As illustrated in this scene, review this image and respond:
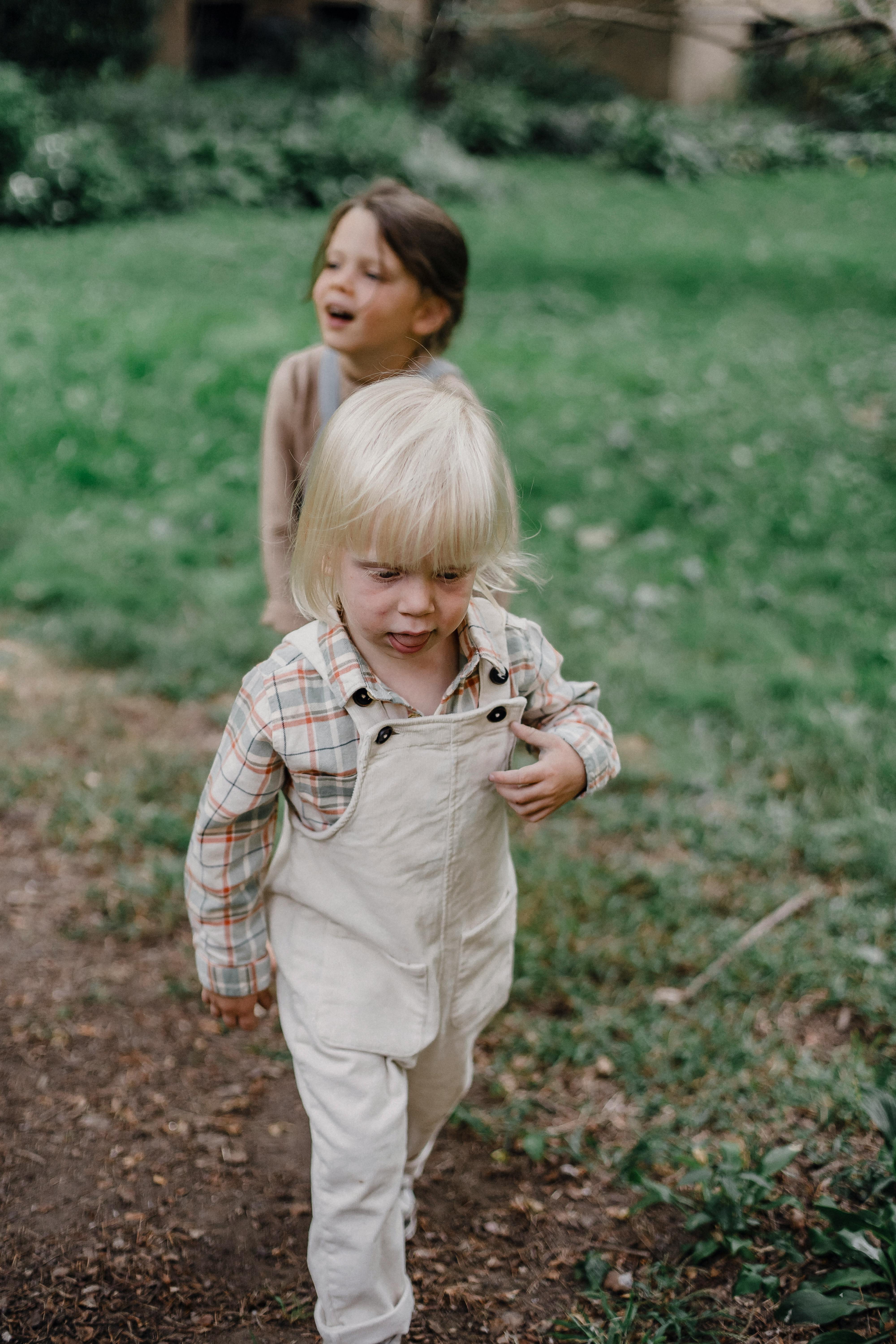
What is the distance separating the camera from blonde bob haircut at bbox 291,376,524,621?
1493mm

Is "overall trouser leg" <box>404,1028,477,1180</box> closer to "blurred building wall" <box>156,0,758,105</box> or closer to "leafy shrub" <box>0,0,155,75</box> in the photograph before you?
"leafy shrub" <box>0,0,155,75</box>

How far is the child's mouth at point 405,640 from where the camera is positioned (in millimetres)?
1579

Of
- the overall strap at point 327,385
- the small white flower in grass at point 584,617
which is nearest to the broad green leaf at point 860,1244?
the overall strap at point 327,385

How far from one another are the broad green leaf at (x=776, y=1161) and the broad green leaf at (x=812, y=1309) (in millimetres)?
228

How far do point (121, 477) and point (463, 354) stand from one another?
2497 mm

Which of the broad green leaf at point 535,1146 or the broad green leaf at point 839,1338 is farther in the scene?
the broad green leaf at point 535,1146

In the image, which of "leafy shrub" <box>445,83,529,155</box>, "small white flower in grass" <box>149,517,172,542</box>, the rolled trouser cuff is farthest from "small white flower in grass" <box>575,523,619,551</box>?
"leafy shrub" <box>445,83,529,155</box>

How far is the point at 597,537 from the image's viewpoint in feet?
17.1

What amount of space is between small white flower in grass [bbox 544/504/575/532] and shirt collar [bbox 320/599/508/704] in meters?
3.63

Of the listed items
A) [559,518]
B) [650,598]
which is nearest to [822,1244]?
[650,598]

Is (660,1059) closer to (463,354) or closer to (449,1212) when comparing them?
(449,1212)

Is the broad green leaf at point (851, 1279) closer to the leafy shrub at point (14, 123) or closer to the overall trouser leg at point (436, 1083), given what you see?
the overall trouser leg at point (436, 1083)

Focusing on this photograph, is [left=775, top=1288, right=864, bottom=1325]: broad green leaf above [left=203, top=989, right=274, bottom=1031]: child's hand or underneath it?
underneath

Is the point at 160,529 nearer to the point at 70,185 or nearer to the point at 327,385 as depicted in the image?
the point at 327,385
